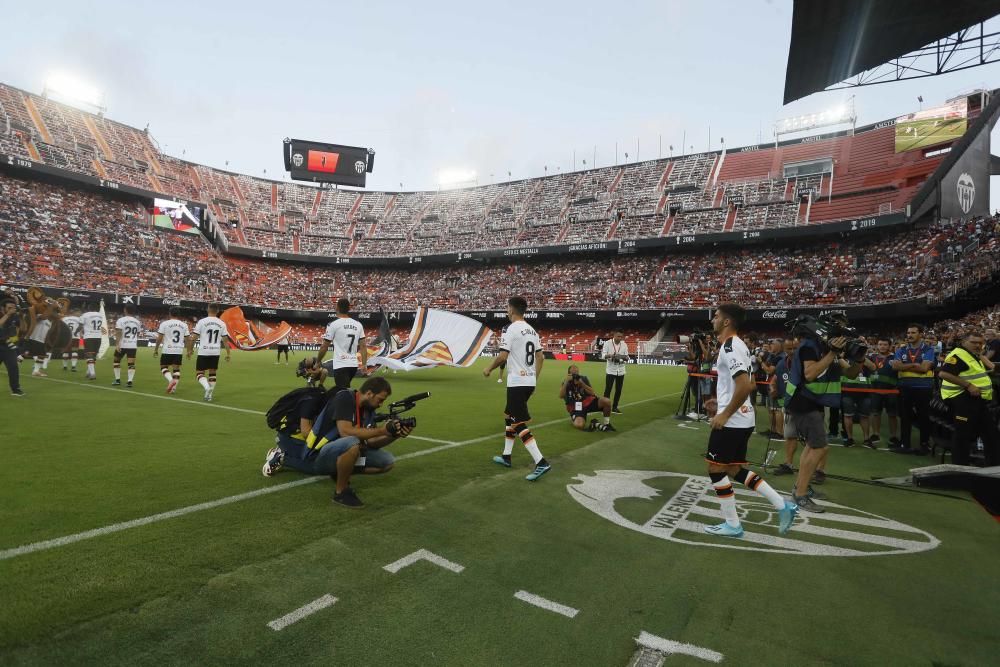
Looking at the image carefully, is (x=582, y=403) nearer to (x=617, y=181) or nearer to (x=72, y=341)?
(x=72, y=341)

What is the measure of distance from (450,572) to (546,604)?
72cm

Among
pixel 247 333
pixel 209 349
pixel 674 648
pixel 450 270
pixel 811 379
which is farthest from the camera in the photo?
pixel 450 270

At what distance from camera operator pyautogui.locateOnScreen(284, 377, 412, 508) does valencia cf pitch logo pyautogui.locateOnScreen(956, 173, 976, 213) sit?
46.8m

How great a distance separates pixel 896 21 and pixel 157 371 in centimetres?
2520

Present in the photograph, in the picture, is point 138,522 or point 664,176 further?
point 664,176

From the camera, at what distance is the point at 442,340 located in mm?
18562

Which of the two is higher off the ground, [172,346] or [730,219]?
Answer: [730,219]

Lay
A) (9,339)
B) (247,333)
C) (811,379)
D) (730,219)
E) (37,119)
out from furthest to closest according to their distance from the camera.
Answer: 1. (37,119)
2. (730,219)
3. (247,333)
4. (9,339)
5. (811,379)

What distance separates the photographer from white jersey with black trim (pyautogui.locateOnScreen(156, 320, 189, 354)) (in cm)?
1192

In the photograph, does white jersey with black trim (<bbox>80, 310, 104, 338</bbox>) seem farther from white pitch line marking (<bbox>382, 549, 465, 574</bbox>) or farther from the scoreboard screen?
the scoreboard screen

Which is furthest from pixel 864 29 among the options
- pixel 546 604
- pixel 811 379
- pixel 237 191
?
pixel 237 191

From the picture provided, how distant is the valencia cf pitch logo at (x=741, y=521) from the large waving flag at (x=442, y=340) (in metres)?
12.6

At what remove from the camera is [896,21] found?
1305 centimetres

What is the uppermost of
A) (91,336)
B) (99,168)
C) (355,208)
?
(355,208)
